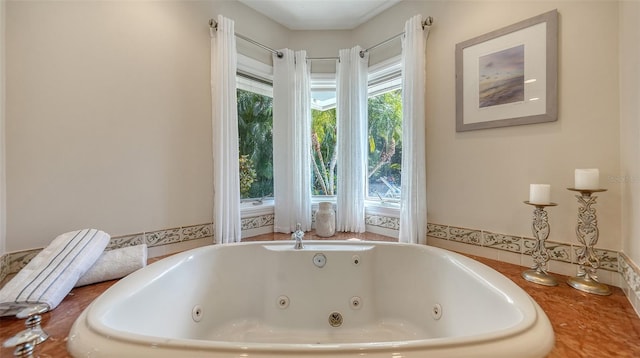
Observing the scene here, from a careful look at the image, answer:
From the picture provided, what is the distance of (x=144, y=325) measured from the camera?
2.99 ft

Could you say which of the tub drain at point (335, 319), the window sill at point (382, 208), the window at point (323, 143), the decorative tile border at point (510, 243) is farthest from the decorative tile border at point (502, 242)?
the window at point (323, 143)

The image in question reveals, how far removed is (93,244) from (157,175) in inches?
19.3

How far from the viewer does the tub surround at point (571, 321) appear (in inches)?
26.5

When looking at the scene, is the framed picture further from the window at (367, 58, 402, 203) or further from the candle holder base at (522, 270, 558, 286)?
the candle holder base at (522, 270, 558, 286)

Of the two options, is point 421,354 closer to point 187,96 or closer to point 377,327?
point 377,327

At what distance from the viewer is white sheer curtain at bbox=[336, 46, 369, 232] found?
6.17 ft

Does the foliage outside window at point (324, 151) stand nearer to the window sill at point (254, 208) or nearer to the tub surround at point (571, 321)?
the window sill at point (254, 208)

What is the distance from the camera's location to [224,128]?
1606 mm

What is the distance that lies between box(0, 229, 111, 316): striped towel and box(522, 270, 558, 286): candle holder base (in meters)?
1.95

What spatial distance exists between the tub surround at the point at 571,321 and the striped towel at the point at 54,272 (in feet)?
0.17

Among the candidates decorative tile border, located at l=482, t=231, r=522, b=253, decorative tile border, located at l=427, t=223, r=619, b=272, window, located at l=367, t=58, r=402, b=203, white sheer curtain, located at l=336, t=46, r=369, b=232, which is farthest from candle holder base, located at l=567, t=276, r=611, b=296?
white sheer curtain, located at l=336, t=46, r=369, b=232

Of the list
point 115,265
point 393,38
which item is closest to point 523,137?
point 393,38

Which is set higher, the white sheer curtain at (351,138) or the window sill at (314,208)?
the white sheer curtain at (351,138)

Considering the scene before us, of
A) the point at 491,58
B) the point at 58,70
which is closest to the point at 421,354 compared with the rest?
the point at 491,58
